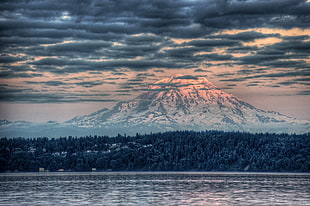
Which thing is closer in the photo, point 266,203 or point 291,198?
point 266,203

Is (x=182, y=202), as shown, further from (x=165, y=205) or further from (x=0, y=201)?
(x=0, y=201)

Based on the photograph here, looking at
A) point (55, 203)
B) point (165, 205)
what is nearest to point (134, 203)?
point (165, 205)

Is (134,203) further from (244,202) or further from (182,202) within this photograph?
(244,202)

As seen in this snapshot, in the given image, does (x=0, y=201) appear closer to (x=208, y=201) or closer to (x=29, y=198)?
(x=29, y=198)

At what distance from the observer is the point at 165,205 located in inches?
5512

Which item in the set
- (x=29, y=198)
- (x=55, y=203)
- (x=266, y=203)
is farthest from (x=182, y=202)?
(x=29, y=198)

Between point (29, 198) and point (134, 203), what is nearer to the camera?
point (134, 203)

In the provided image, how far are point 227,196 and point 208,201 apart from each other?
1958 cm

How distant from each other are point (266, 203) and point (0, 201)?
69.4m

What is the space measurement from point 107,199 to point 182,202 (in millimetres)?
22976

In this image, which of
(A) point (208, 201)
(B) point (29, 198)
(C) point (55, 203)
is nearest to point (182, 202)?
(A) point (208, 201)

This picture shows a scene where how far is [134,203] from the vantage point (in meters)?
146

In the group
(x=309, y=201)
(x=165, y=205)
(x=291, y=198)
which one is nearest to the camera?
(x=165, y=205)

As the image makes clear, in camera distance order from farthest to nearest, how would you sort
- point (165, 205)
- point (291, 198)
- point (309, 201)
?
1. point (291, 198)
2. point (309, 201)
3. point (165, 205)
